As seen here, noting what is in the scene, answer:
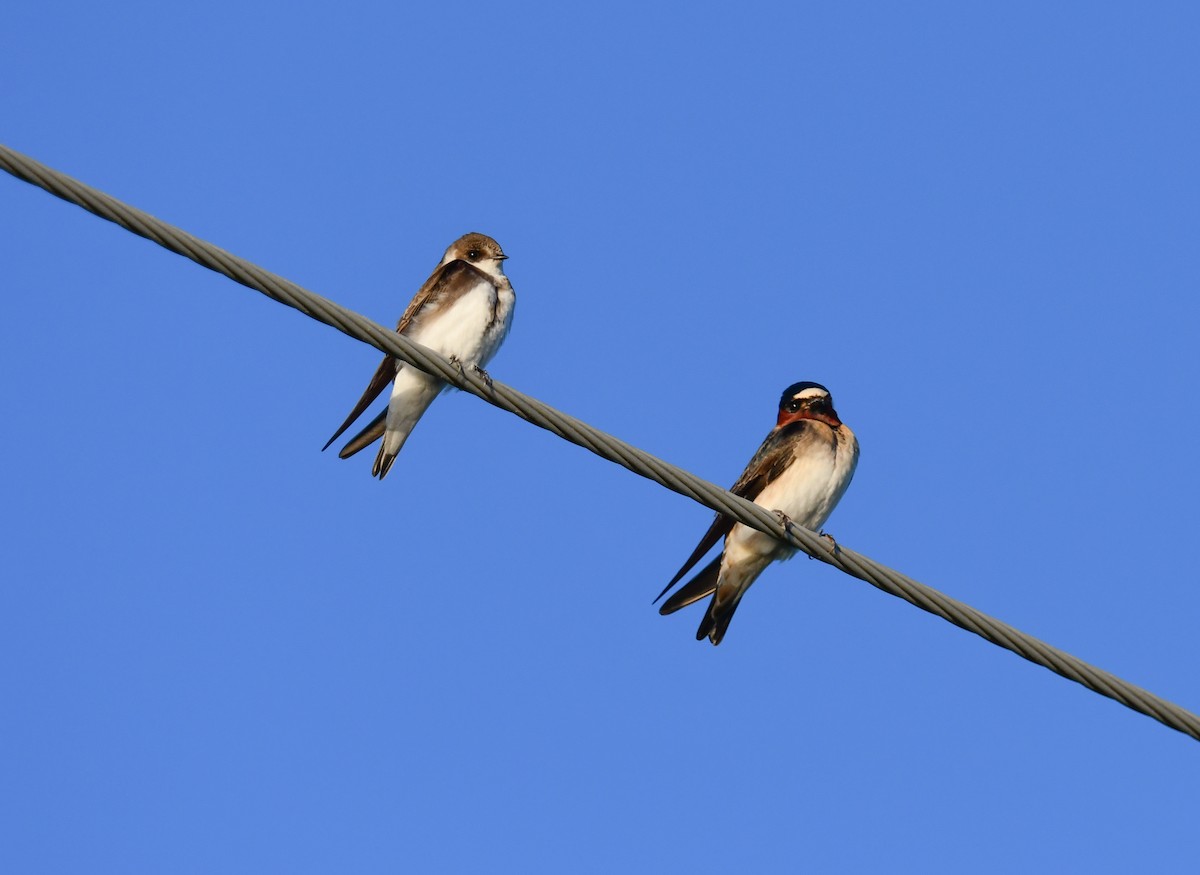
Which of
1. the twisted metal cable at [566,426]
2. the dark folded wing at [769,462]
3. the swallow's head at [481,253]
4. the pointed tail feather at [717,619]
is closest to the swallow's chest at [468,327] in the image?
the swallow's head at [481,253]

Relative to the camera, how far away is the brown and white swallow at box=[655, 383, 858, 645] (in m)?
7.76

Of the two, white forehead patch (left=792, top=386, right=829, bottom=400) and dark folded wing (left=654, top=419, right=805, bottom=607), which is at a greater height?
white forehead patch (left=792, top=386, right=829, bottom=400)

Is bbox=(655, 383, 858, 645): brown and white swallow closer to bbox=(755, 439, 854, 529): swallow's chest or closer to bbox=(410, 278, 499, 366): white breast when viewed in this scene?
bbox=(755, 439, 854, 529): swallow's chest

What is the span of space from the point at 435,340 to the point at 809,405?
1.76 metres

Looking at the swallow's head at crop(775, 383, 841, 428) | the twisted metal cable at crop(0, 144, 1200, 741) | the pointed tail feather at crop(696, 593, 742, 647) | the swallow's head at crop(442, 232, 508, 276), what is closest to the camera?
the twisted metal cable at crop(0, 144, 1200, 741)

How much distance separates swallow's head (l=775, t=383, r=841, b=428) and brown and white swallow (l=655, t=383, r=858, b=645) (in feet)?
0.54

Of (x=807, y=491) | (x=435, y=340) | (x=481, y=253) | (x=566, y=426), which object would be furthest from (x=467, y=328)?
(x=566, y=426)

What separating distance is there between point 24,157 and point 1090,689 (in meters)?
2.94

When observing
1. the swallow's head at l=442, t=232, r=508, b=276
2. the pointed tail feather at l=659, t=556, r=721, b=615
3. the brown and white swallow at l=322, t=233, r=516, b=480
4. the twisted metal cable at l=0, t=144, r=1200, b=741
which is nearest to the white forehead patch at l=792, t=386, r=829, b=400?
the pointed tail feather at l=659, t=556, r=721, b=615

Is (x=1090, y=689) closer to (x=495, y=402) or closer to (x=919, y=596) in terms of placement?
(x=919, y=596)

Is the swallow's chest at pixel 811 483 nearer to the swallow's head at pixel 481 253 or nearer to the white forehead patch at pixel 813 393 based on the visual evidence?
the white forehead patch at pixel 813 393

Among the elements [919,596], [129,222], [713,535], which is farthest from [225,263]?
[713,535]

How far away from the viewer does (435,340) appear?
334 inches

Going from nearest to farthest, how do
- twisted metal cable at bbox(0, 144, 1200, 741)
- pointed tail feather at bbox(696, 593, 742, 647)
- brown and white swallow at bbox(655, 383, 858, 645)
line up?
twisted metal cable at bbox(0, 144, 1200, 741)
brown and white swallow at bbox(655, 383, 858, 645)
pointed tail feather at bbox(696, 593, 742, 647)
